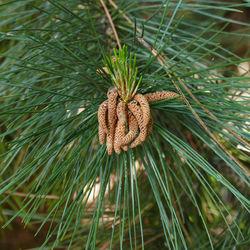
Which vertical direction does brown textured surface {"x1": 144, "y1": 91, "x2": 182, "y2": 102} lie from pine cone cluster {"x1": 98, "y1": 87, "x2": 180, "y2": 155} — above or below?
above

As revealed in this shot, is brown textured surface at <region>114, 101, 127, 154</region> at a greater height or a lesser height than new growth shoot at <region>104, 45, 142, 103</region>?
lesser

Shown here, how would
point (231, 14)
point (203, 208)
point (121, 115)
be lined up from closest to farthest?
point (121, 115) < point (203, 208) < point (231, 14)

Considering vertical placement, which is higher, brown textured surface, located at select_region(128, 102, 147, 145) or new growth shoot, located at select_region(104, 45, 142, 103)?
new growth shoot, located at select_region(104, 45, 142, 103)

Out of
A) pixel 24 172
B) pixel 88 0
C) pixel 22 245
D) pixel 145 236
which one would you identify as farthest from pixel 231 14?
pixel 22 245

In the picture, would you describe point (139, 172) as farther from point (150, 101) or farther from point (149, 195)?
point (150, 101)

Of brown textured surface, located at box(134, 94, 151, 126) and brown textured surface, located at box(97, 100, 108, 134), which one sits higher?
brown textured surface, located at box(134, 94, 151, 126)

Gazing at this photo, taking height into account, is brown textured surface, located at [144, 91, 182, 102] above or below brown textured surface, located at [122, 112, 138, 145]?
above

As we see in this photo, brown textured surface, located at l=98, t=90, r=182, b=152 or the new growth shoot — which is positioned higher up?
the new growth shoot

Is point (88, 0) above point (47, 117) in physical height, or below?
above
